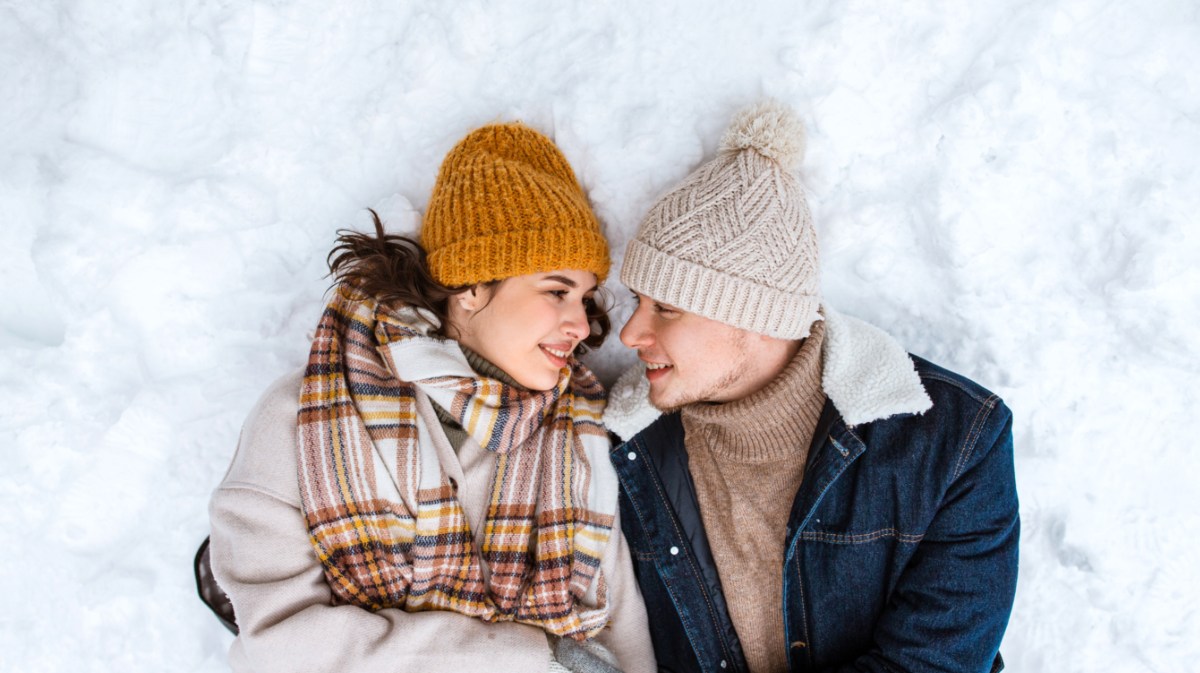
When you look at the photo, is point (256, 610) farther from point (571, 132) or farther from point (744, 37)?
point (744, 37)

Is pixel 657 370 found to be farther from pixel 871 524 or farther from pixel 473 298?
pixel 871 524

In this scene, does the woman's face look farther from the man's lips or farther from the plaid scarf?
the man's lips

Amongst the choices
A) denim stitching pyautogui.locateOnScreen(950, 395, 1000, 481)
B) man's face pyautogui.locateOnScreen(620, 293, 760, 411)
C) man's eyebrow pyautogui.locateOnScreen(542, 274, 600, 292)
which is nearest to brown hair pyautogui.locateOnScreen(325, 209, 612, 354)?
man's eyebrow pyautogui.locateOnScreen(542, 274, 600, 292)

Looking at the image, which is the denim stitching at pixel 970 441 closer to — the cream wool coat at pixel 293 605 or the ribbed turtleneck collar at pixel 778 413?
the ribbed turtleneck collar at pixel 778 413

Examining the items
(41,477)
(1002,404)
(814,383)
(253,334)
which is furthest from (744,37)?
(41,477)

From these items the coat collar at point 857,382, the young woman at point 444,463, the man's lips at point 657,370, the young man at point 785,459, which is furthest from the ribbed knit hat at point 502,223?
the coat collar at point 857,382

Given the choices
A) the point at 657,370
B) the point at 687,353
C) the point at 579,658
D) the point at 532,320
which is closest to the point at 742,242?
the point at 687,353

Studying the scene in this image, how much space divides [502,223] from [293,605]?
121 cm

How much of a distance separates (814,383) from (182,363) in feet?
7.09

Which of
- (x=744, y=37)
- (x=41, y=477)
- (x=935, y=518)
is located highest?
(x=744, y=37)

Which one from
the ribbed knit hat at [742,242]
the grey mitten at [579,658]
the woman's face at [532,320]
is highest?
the ribbed knit hat at [742,242]

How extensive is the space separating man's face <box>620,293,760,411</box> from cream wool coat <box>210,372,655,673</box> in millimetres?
673

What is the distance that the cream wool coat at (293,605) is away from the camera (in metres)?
2.09

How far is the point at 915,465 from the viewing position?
221 cm
